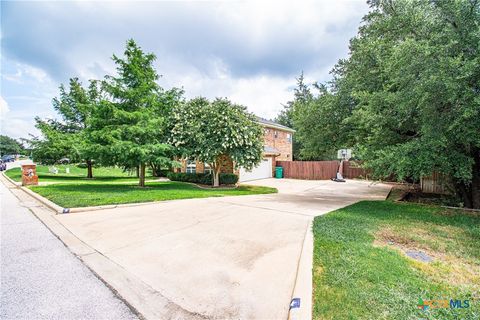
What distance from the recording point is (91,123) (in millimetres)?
10984

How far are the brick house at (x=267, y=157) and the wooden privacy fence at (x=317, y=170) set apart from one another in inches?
72.2

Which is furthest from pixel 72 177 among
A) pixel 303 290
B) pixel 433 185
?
pixel 433 185

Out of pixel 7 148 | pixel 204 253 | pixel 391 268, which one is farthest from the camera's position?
pixel 7 148

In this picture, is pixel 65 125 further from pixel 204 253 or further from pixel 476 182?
pixel 476 182

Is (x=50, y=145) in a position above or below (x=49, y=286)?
above

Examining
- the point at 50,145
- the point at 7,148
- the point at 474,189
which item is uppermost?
the point at 7,148

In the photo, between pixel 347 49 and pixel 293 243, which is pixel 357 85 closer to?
pixel 347 49

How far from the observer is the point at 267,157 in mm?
21000

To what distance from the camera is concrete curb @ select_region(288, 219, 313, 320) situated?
226 cm

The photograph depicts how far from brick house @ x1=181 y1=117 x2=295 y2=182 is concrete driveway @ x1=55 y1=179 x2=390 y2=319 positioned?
29.8ft

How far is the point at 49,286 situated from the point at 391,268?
4797 millimetres

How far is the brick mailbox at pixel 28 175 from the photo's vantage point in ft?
40.9

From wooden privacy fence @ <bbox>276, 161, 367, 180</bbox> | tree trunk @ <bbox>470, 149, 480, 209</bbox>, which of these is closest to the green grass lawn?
tree trunk @ <bbox>470, 149, 480, 209</bbox>

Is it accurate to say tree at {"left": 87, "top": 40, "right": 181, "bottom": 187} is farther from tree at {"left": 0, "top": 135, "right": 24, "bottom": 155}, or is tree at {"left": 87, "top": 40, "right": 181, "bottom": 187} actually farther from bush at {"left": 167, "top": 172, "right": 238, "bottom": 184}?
tree at {"left": 0, "top": 135, "right": 24, "bottom": 155}
